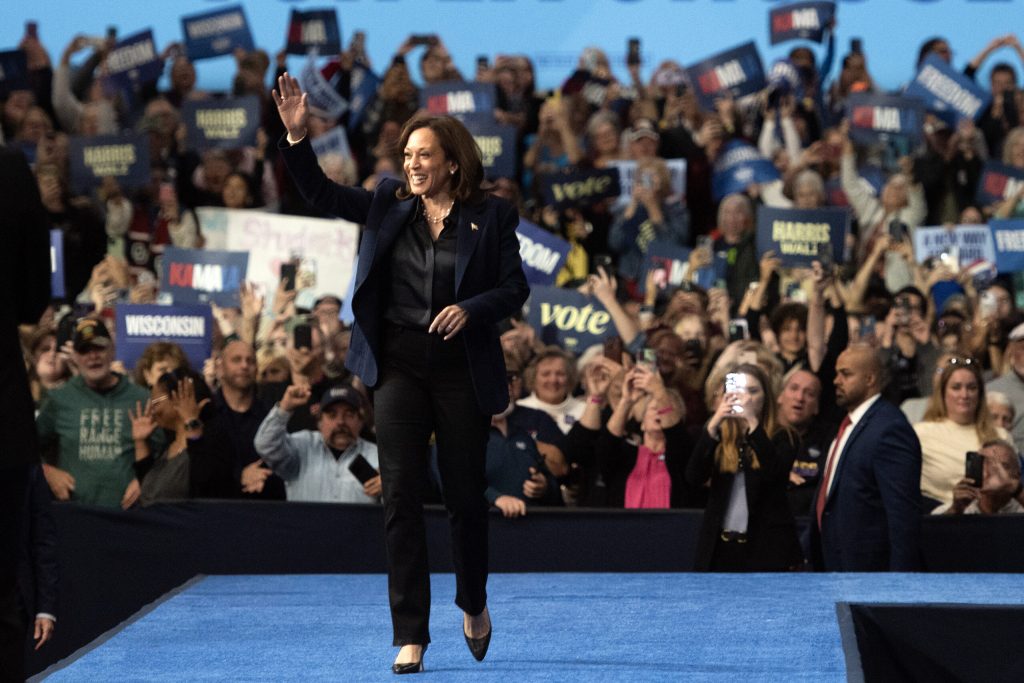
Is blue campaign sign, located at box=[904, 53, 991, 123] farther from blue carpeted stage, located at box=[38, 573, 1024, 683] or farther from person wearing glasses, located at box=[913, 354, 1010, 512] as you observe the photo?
blue carpeted stage, located at box=[38, 573, 1024, 683]

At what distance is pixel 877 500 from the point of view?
780 cm

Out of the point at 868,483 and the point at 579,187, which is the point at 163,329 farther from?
the point at 868,483

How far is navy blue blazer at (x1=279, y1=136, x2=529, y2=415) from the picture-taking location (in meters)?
5.28

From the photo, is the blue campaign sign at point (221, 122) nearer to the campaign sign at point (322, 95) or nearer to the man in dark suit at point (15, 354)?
the campaign sign at point (322, 95)

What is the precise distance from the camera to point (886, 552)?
7.94m

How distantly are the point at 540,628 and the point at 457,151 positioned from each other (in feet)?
5.93

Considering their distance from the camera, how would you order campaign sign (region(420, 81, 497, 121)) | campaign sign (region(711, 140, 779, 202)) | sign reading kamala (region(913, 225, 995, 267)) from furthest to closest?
campaign sign (region(420, 81, 497, 121))
campaign sign (region(711, 140, 779, 202))
sign reading kamala (region(913, 225, 995, 267))

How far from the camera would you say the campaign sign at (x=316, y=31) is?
Result: 14367 millimetres

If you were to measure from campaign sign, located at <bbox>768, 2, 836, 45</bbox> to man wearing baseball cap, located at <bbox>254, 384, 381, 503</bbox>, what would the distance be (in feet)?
22.6

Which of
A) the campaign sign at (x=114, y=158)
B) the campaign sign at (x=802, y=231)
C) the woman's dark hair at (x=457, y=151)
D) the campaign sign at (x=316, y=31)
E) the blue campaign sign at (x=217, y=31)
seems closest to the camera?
the woman's dark hair at (x=457, y=151)

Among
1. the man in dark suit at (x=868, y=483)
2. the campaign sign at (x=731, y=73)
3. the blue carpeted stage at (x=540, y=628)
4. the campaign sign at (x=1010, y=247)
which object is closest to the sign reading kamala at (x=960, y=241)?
the campaign sign at (x=1010, y=247)

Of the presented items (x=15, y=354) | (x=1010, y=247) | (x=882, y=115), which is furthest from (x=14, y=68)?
(x=15, y=354)

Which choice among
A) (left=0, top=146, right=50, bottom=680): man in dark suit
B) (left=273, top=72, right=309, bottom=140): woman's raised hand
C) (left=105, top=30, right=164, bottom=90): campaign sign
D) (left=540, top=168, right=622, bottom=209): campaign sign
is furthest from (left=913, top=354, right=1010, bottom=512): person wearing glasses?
(left=105, top=30, right=164, bottom=90): campaign sign

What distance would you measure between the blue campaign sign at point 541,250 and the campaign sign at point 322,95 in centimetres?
338
